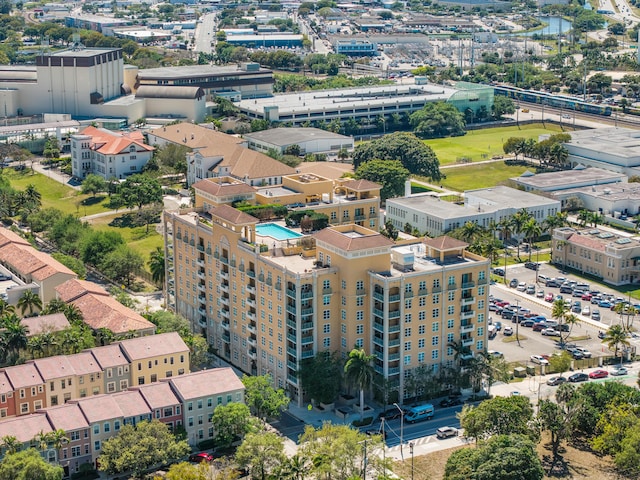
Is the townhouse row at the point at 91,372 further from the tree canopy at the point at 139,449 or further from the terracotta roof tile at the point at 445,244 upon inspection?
the terracotta roof tile at the point at 445,244

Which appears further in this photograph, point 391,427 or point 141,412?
point 391,427

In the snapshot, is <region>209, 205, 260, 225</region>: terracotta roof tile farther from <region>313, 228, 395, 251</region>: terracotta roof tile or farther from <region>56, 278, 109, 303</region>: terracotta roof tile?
<region>56, 278, 109, 303</region>: terracotta roof tile

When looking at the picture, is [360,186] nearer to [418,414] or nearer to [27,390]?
[418,414]

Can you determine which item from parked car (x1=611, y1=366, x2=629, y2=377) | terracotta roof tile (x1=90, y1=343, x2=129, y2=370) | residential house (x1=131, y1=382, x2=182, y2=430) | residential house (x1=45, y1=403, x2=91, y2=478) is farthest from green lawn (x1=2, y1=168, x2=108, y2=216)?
parked car (x1=611, y1=366, x2=629, y2=377)

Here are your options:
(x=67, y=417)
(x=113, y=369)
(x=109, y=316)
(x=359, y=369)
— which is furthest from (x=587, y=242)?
(x=67, y=417)

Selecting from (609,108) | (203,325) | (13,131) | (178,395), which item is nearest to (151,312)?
(203,325)

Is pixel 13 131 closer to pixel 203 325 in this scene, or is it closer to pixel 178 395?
pixel 203 325

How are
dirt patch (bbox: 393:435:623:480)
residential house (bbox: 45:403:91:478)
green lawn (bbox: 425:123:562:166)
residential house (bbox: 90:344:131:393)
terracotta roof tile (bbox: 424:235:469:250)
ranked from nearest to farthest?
1. residential house (bbox: 45:403:91:478)
2. dirt patch (bbox: 393:435:623:480)
3. residential house (bbox: 90:344:131:393)
4. terracotta roof tile (bbox: 424:235:469:250)
5. green lawn (bbox: 425:123:562:166)
